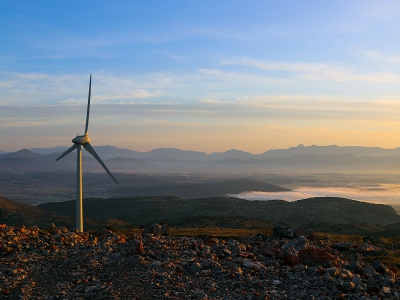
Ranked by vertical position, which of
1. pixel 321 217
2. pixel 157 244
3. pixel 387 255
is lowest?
pixel 321 217

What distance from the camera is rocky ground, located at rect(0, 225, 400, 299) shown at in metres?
16.5

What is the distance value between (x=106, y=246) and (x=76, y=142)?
615 inches

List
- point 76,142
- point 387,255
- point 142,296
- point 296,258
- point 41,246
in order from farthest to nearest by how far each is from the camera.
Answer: point 76,142 < point 387,255 < point 41,246 < point 296,258 < point 142,296

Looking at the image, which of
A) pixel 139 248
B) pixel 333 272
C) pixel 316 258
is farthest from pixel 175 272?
pixel 316 258

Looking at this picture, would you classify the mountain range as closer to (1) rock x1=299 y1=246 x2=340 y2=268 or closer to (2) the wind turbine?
(2) the wind turbine

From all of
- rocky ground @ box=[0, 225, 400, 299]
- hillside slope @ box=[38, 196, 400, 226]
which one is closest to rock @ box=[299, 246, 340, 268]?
rocky ground @ box=[0, 225, 400, 299]

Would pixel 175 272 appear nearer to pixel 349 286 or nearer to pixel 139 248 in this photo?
pixel 139 248

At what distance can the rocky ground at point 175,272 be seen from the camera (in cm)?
1648

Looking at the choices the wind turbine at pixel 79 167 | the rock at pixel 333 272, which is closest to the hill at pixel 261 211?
the wind turbine at pixel 79 167

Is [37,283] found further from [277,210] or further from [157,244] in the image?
[277,210]

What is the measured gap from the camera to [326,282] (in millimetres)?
17688

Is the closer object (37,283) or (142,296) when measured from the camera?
(142,296)

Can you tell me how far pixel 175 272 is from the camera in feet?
61.2

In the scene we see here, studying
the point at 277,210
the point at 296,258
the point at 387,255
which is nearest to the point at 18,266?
the point at 296,258
